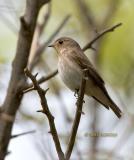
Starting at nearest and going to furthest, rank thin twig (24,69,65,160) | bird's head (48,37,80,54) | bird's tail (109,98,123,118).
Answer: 1. thin twig (24,69,65,160)
2. bird's tail (109,98,123,118)
3. bird's head (48,37,80,54)

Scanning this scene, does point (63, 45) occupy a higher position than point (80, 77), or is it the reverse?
point (63, 45)

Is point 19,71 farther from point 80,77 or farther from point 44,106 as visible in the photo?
point 44,106

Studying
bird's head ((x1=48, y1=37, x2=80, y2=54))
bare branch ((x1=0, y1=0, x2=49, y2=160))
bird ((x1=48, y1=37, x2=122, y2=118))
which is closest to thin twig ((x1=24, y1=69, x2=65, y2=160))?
bare branch ((x1=0, y1=0, x2=49, y2=160))

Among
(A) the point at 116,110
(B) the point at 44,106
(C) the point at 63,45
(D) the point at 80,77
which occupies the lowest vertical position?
(B) the point at 44,106

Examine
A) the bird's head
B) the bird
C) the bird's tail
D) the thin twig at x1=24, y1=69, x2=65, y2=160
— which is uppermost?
the bird's head

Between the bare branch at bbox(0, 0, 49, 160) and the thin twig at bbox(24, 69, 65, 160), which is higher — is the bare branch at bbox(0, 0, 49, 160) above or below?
above

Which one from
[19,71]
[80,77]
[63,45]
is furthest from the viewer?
[63,45]

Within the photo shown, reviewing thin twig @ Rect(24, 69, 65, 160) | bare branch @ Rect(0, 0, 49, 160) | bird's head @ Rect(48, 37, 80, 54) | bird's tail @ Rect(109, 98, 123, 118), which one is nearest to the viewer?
thin twig @ Rect(24, 69, 65, 160)

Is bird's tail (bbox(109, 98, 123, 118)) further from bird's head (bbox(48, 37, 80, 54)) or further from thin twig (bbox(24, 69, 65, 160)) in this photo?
thin twig (bbox(24, 69, 65, 160))

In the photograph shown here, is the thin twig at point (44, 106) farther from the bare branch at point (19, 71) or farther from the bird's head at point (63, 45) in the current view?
the bird's head at point (63, 45)

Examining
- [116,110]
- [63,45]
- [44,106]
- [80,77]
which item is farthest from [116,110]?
[44,106]

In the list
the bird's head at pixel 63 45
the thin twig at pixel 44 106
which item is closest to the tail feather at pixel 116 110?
the bird's head at pixel 63 45

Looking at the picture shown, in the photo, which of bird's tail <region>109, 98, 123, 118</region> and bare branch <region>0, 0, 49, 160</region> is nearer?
bare branch <region>0, 0, 49, 160</region>
